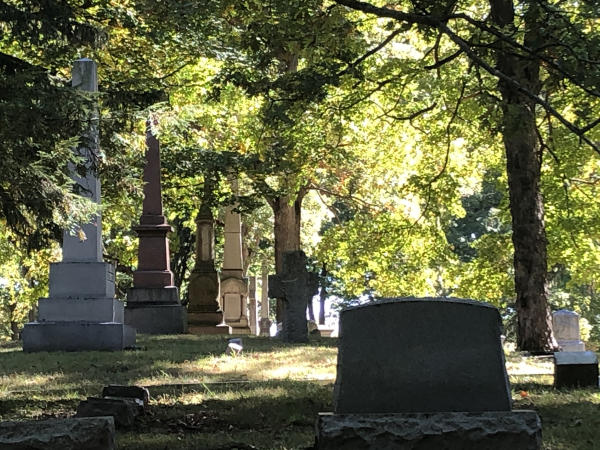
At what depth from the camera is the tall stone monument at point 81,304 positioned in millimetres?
14352

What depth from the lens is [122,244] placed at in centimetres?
3300

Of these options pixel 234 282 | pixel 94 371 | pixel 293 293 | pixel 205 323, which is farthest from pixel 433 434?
pixel 234 282

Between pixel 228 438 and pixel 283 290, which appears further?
pixel 283 290

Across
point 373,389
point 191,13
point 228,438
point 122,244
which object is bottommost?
point 228,438

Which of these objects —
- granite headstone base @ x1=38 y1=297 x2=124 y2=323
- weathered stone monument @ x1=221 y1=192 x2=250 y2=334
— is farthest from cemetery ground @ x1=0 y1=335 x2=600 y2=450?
weathered stone monument @ x1=221 y1=192 x2=250 y2=334

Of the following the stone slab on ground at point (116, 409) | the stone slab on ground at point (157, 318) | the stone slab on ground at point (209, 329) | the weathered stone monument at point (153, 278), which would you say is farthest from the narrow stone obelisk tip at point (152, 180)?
the stone slab on ground at point (116, 409)

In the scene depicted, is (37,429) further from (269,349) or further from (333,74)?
(269,349)

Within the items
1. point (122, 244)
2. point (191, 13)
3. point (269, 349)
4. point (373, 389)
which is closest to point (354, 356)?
point (373, 389)

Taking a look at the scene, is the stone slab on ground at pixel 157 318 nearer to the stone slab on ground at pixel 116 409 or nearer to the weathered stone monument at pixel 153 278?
the weathered stone monument at pixel 153 278

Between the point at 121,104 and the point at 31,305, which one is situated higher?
the point at 121,104

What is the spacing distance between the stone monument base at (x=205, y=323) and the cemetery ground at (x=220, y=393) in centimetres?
931

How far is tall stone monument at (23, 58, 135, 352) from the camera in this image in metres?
14.4

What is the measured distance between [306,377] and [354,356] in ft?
18.6

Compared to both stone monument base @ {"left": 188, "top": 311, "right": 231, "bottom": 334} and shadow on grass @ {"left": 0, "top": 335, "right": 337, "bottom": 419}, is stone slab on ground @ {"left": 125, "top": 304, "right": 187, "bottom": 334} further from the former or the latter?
shadow on grass @ {"left": 0, "top": 335, "right": 337, "bottom": 419}
